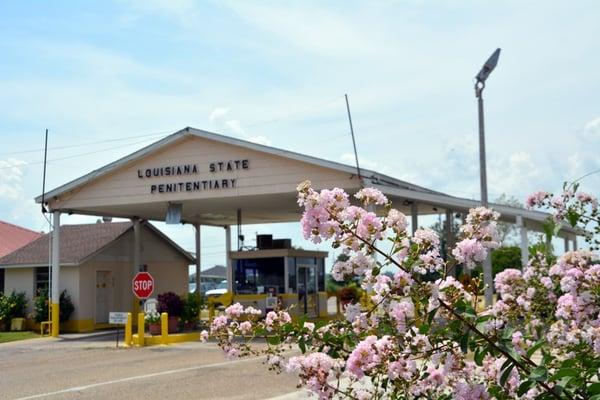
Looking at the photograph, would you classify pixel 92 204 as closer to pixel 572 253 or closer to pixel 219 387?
pixel 219 387

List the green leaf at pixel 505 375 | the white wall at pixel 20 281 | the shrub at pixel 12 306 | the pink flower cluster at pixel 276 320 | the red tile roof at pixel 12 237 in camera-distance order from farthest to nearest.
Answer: the red tile roof at pixel 12 237
the white wall at pixel 20 281
the shrub at pixel 12 306
the pink flower cluster at pixel 276 320
the green leaf at pixel 505 375

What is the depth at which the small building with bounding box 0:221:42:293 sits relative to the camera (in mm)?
32481

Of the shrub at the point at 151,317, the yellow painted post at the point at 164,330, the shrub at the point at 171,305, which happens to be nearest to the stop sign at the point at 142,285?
the yellow painted post at the point at 164,330

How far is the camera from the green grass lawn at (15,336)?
23858 mm

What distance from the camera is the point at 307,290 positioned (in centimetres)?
2753

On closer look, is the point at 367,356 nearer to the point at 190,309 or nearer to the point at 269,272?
the point at 190,309

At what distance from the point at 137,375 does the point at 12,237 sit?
23532 millimetres

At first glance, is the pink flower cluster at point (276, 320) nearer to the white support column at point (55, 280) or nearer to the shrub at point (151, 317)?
the shrub at point (151, 317)

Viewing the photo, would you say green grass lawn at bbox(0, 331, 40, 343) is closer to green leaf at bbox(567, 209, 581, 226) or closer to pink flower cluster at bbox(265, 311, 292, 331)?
pink flower cluster at bbox(265, 311, 292, 331)

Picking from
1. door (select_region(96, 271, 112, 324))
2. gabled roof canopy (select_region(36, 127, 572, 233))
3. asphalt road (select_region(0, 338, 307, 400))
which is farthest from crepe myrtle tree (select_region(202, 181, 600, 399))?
door (select_region(96, 271, 112, 324))

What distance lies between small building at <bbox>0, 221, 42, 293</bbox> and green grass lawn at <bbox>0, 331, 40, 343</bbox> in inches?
231

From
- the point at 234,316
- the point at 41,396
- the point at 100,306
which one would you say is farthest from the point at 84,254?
the point at 234,316

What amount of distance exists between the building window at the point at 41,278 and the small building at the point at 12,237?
133 inches

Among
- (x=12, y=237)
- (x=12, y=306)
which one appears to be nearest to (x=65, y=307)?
(x=12, y=306)
